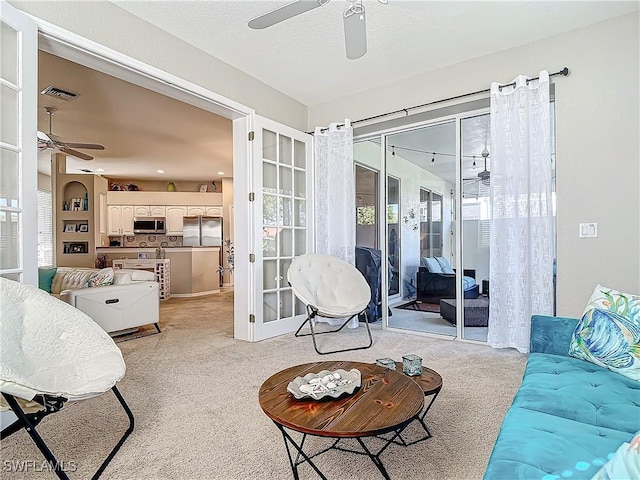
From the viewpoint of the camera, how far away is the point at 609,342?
1.83m

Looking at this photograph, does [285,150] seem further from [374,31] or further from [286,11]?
[286,11]

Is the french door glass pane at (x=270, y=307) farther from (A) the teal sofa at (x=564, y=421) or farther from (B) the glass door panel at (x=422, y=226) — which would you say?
(A) the teal sofa at (x=564, y=421)

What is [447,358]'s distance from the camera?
322 cm

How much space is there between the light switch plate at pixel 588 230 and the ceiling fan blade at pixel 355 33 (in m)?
2.20

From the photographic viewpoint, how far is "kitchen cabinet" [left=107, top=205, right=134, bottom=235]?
9.27 m

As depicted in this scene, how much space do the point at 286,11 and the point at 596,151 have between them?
8.39ft

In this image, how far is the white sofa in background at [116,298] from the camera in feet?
12.2

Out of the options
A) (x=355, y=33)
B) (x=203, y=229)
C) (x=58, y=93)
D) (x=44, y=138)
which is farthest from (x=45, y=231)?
(x=355, y=33)

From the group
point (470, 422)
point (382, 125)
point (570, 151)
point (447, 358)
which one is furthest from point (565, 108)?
point (470, 422)

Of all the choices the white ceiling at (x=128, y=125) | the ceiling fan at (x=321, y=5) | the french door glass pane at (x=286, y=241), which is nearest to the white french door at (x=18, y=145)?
the ceiling fan at (x=321, y=5)

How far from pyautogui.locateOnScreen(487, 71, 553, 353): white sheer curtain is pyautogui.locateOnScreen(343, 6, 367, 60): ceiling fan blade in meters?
1.55

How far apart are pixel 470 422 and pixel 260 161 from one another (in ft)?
9.74

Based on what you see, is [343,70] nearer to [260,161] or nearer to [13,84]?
[260,161]

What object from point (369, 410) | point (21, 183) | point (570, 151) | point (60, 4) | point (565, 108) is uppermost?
point (60, 4)
